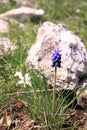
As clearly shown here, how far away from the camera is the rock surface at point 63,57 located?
12.0 ft

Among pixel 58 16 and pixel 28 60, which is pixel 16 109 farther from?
pixel 58 16

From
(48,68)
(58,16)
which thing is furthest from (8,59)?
(58,16)

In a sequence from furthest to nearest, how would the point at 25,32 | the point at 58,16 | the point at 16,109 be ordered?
1. the point at 58,16
2. the point at 25,32
3. the point at 16,109

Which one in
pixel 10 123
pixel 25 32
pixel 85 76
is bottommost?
pixel 10 123

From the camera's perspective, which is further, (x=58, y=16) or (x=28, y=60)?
(x=58, y=16)

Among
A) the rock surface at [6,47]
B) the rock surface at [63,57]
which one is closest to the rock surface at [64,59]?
the rock surface at [63,57]

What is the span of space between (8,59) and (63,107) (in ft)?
3.83

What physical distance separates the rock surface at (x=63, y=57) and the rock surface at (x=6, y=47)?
45 cm

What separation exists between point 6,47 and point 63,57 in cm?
98

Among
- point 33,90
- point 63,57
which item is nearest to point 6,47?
point 63,57

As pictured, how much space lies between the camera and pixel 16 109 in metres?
3.64

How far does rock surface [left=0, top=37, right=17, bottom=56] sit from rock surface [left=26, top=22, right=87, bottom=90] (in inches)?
17.9

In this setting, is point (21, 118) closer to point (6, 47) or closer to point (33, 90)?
point (33, 90)

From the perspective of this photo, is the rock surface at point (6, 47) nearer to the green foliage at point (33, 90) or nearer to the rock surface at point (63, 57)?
the green foliage at point (33, 90)
